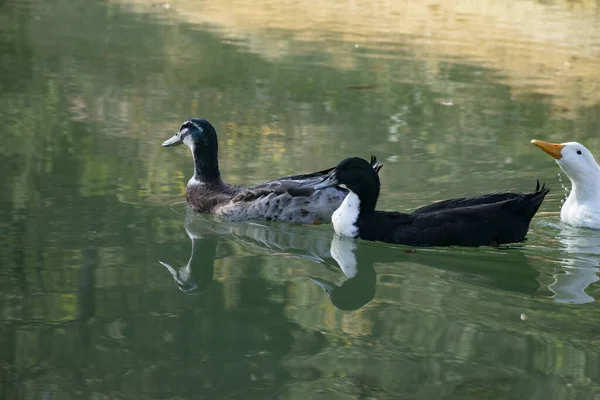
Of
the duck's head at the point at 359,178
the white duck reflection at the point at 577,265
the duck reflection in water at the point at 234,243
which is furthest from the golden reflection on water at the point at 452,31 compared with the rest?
the duck reflection in water at the point at 234,243

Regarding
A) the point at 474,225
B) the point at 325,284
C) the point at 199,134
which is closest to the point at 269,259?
the point at 325,284

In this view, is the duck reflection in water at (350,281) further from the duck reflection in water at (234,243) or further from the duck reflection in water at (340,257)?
the duck reflection in water at (234,243)

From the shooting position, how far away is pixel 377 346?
6910mm

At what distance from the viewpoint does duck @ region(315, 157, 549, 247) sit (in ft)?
29.9

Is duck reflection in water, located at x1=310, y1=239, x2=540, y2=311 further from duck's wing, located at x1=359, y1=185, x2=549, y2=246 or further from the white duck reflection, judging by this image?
the white duck reflection

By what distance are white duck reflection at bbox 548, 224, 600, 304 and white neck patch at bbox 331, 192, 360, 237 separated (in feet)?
5.93

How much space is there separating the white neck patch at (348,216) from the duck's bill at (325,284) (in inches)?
Result: 44.1

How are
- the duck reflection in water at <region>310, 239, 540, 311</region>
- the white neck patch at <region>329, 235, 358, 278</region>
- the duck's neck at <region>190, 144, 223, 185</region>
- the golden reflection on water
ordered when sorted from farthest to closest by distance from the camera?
the golden reflection on water < the duck's neck at <region>190, 144, 223, 185</region> < the white neck patch at <region>329, 235, 358, 278</region> < the duck reflection in water at <region>310, 239, 540, 311</region>

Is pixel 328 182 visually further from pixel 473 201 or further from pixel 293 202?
pixel 473 201

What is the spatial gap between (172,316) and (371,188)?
8.69ft

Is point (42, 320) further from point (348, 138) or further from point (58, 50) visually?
point (58, 50)

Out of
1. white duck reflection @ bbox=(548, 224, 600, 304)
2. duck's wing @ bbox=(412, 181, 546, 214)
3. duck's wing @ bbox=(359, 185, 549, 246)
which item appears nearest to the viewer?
white duck reflection @ bbox=(548, 224, 600, 304)

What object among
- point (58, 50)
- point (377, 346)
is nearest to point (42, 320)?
point (377, 346)

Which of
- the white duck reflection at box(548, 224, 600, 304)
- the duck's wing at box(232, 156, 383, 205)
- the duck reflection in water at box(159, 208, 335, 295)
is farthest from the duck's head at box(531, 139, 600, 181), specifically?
the duck reflection in water at box(159, 208, 335, 295)
